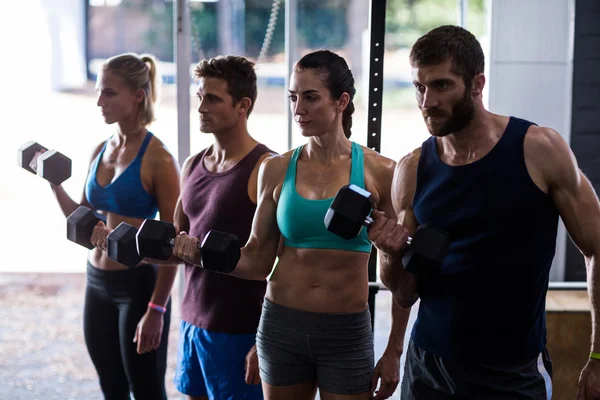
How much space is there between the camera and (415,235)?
1.41 m

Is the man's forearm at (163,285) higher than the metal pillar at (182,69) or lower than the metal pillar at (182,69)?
lower

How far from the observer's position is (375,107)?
214 cm

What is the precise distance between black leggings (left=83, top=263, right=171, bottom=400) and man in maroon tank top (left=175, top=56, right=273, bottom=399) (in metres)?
0.23

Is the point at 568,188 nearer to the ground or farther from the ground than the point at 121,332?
farther from the ground

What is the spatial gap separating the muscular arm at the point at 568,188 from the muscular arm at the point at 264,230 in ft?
2.11

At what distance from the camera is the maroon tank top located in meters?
2.02

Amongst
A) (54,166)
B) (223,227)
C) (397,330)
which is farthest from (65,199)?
(397,330)

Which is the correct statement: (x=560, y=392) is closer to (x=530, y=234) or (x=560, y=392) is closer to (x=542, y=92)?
(x=542, y=92)

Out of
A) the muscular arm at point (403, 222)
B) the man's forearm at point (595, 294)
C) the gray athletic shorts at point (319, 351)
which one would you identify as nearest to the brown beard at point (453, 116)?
the muscular arm at point (403, 222)

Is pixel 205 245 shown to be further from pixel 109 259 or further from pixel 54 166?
pixel 54 166

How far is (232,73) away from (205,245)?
602mm

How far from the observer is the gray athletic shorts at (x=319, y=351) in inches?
68.2

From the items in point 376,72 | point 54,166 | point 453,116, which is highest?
point 376,72

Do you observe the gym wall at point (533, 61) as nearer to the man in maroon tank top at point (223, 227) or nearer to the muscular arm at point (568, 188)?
the man in maroon tank top at point (223, 227)
